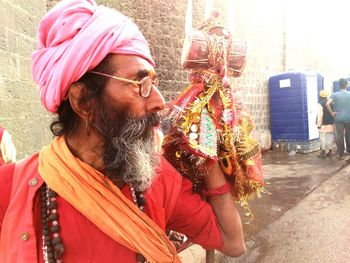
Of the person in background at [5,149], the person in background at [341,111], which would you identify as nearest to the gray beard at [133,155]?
the person in background at [5,149]

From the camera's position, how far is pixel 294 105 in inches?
370

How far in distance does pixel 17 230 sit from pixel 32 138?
105 inches

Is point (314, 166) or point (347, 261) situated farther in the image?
point (314, 166)

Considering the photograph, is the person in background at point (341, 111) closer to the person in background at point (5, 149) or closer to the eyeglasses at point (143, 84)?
the person in background at point (5, 149)

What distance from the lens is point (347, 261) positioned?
3.47 metres

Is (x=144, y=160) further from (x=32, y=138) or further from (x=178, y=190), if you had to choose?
(x=32, y=138)

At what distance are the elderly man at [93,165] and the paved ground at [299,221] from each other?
216cm

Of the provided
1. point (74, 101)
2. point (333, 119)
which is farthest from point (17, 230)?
point (333, 119)

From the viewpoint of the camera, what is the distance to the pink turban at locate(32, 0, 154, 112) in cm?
118

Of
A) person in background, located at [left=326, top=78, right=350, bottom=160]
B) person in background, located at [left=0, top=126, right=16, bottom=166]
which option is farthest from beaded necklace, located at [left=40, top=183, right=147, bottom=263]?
person in background, located at [left=326, top=78, right=350, bottom=160]

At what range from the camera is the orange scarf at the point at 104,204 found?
1.17 m

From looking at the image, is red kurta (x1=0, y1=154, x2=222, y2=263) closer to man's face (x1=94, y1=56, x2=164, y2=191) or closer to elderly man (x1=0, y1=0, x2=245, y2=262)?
elderly man (x1=0, y1=0, x2=245, y2=262)

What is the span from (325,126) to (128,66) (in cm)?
847

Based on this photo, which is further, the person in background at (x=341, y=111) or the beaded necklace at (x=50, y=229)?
the person in background at (x=341, y=111)
